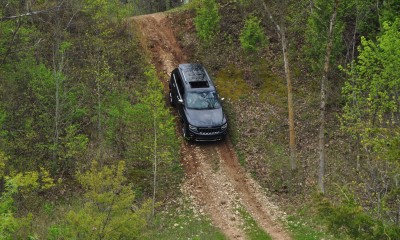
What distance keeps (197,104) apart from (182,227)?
6621mm

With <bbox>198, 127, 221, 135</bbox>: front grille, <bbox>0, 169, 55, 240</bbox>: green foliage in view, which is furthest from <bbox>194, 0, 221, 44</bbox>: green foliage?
<bbox>0, 169, 55, 240</bbox>: green foliage

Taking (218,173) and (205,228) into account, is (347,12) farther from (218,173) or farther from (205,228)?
(205,228)

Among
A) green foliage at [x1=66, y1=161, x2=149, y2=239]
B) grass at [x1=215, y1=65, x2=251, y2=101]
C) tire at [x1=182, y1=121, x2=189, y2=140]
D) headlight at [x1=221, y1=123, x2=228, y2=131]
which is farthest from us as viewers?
grass at [x1=215, y1=65, x2=251, y2=101]

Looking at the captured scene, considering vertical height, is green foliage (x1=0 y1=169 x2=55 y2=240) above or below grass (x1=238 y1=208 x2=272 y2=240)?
above

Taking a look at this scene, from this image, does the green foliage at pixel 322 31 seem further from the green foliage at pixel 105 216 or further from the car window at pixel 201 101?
the green foliage at pixel 105 216

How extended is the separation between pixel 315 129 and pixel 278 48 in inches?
295

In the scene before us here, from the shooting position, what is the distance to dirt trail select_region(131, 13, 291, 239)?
52.1 feet

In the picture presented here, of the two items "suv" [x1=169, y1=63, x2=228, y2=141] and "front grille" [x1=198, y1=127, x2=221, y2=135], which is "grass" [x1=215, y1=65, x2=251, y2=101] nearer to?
"suv" [x1=169, y1=63, x2=228, y2=141]

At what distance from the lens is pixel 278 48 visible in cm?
2620

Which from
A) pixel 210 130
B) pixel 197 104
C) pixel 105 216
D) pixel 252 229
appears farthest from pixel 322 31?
pixel 105 216

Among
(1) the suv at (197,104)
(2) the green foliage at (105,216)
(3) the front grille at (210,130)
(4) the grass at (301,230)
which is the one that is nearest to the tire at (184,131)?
(1) the suv at (197,104)

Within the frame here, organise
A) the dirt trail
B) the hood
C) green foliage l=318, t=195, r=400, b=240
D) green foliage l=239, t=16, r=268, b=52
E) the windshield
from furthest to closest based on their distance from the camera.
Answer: green foliage l=239, t=16, r=268, b=52
the windshield
the hood
the dirt trail
green foliage l=318, t=195, r=400, b=240

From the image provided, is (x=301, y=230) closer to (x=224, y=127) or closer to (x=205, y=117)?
(x=224, y=127)

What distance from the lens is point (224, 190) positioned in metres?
17.7
